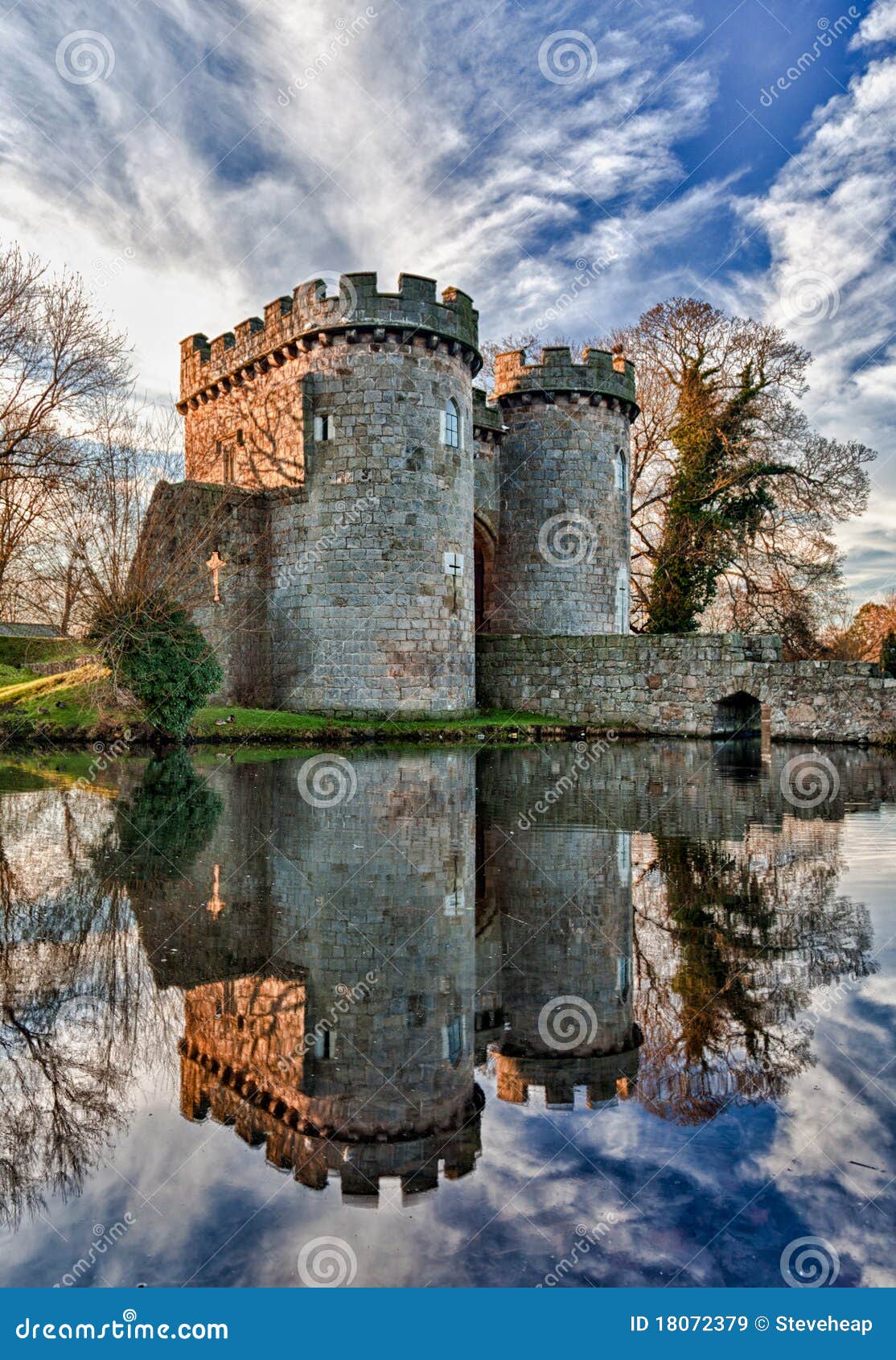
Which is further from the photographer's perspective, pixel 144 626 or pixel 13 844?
pixel 144 626

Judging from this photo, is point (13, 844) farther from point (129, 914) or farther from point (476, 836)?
point (476, 836)

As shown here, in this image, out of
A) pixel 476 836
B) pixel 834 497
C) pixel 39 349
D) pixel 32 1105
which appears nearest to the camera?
pixel 32 1105

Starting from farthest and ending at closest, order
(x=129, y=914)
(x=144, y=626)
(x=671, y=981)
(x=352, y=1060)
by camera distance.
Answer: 1. (x=144, y=626)
2. (x=129, y=914)
3. (x=671, y=981)
4. (x=352, y=1060)

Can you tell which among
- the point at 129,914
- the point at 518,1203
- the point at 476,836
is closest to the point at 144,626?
the point at 476,836

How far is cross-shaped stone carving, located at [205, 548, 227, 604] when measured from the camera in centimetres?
1970

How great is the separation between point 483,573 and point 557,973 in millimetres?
22124

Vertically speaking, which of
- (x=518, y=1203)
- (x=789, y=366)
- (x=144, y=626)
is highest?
(x=789, y=366)

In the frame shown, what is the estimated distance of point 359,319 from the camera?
18922mm

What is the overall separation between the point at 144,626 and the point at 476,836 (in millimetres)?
9786

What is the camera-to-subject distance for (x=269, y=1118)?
9.51ft

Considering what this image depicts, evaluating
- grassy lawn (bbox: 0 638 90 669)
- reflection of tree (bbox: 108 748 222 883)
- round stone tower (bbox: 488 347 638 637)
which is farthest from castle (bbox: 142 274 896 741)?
reflection of tree (bbox: 108 748 222 883)
